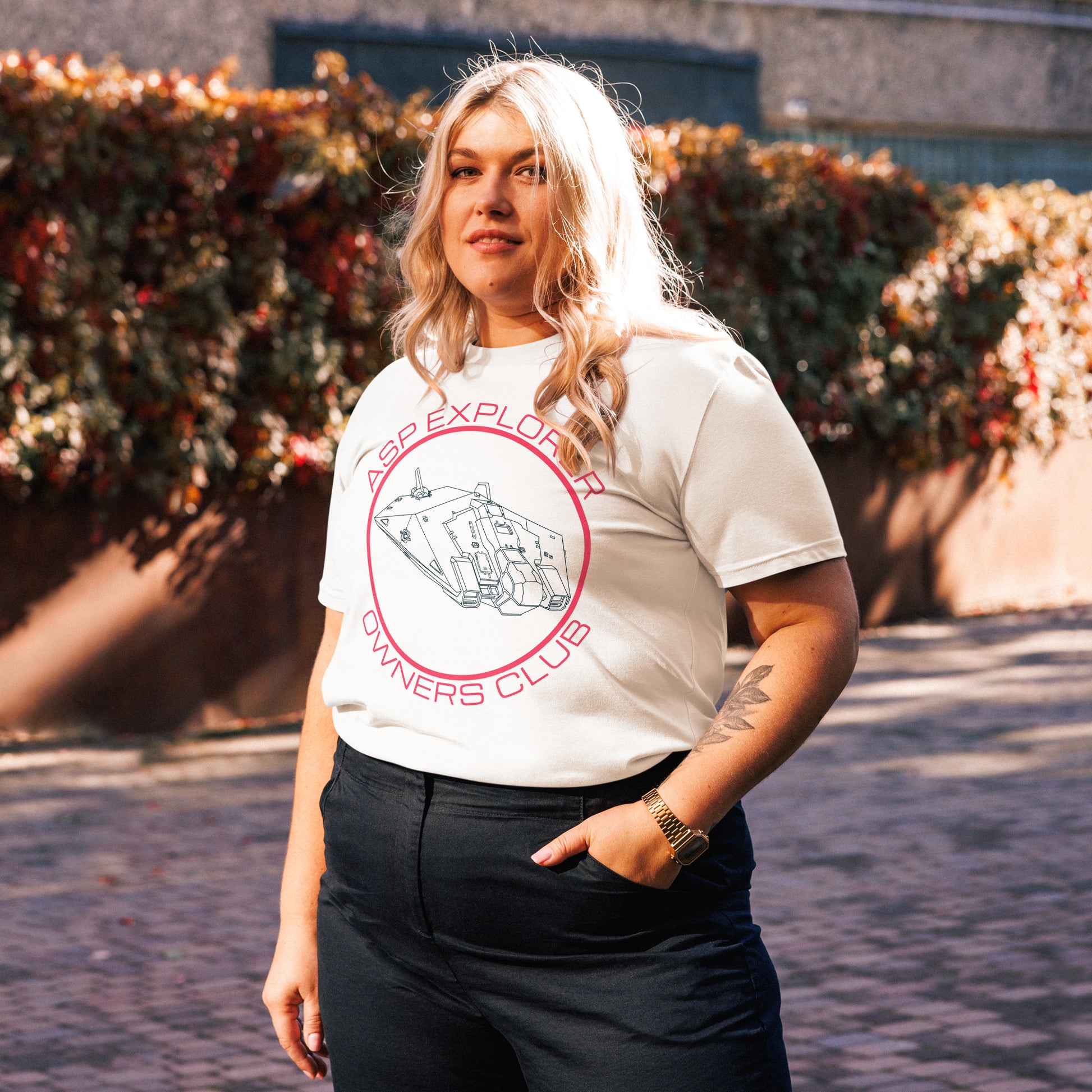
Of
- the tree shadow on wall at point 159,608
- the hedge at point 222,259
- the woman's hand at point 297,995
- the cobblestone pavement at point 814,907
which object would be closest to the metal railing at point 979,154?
the hedge at point 222,259

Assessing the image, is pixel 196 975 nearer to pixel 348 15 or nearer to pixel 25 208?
pixel 25 208

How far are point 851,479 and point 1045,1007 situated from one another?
22.7ft

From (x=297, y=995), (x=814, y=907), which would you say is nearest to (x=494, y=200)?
(x=297, y=995)

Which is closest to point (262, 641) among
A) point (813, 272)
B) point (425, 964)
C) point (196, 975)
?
point (196, 975)

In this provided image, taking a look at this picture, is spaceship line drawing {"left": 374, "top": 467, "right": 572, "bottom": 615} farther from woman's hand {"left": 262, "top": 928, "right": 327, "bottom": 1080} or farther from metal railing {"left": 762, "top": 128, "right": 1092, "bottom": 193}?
metal railing {"left": 762, "top": 128, "right": 1092, "bottom": 193}

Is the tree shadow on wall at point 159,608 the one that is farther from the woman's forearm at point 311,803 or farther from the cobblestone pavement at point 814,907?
the woman's forearm at point 311,803

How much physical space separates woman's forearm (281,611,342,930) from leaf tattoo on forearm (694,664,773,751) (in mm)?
588

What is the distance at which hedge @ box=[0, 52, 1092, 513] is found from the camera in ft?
24.4

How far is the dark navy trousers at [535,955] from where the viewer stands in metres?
1.80

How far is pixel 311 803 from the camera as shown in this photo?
2.22 meters

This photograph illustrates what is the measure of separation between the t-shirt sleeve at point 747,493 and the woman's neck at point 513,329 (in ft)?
0.92

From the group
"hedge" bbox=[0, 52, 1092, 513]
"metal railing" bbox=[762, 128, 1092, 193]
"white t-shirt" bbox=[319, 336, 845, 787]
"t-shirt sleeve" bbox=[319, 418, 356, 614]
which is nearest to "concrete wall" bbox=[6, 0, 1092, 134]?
"metal railing" bbox=[762, 128, 1092, 193]

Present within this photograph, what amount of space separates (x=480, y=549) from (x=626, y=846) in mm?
395

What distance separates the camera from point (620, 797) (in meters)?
1.84
